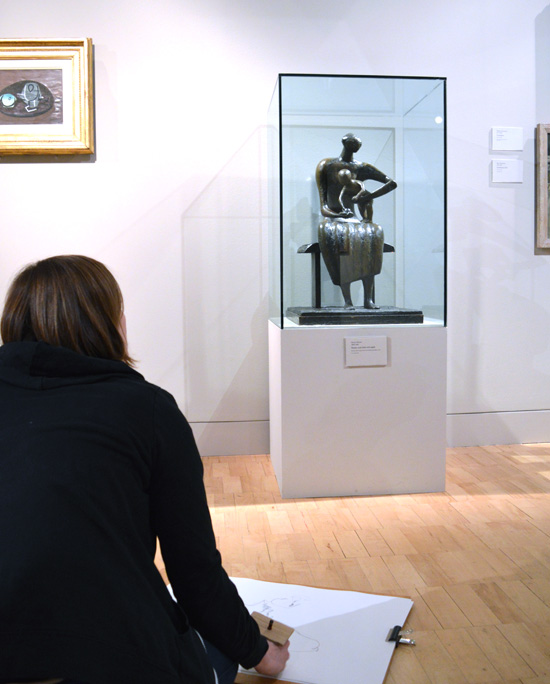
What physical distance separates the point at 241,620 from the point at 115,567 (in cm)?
36

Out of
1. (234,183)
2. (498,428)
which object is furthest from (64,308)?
(498,428)

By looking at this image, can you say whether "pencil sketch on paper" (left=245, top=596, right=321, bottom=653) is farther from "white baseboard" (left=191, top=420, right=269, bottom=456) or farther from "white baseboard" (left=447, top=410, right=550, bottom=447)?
"white baseboard" (left=447, top=410, right=550, bottom=447)

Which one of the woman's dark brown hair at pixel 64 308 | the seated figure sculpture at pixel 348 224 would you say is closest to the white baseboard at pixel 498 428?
the seated figure sculpture at pixel 348 224

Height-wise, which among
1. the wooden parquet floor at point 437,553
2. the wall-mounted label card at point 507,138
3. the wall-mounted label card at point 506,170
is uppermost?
the wall-mounted label card at point 507,138

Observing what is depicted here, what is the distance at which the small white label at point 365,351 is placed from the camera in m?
3.34

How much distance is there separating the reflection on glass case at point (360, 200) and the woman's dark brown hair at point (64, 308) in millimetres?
2191

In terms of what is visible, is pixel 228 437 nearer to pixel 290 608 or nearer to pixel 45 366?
pixel 290 608

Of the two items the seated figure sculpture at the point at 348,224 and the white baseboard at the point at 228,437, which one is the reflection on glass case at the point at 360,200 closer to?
the seated figure sculpture at the point at 348,224

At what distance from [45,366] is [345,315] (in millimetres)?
2365

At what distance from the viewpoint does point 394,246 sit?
11.6 ft

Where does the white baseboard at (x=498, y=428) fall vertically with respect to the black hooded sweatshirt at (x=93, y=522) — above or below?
below

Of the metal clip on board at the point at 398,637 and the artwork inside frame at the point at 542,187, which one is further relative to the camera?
the artwork inside frame at the point at 542,187

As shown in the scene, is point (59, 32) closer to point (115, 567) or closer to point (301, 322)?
point (301, 322)

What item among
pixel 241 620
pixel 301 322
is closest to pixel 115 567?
pixel 241 620
